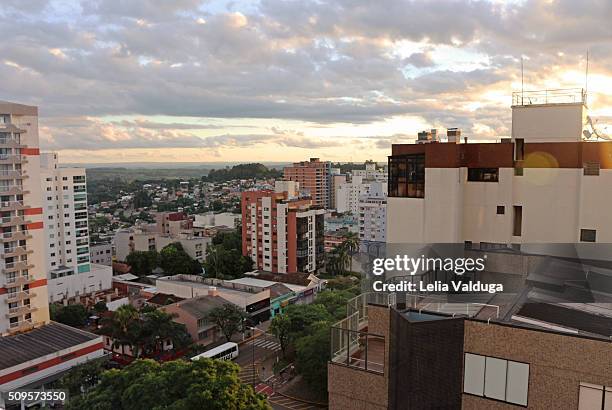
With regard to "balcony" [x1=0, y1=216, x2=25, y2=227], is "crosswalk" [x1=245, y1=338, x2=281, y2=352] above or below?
below

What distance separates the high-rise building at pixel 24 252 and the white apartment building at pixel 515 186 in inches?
847

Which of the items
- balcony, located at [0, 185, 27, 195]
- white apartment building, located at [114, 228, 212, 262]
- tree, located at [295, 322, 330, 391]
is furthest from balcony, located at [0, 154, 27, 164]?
white apartment building, located at [114, 228, 212, 262]

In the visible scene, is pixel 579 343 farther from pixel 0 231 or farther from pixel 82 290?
pixel 82 290

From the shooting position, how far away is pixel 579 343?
715 centimetres

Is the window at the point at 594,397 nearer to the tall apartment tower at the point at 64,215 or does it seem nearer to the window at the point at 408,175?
the window at the point at 408,175

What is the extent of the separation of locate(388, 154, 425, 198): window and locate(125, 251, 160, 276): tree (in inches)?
1722

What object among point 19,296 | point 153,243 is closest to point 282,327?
point 19,296

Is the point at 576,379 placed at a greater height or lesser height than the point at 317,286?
greater

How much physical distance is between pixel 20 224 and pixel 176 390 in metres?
18.8

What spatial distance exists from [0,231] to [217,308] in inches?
549

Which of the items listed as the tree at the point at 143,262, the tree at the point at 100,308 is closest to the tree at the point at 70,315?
the tree at the point at 100,308

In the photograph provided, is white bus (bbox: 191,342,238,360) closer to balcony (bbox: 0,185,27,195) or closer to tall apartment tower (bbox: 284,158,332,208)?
balcony (bbox: 0,185,27,195)

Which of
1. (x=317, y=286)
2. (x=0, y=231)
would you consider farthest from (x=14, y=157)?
(x=317, y=286)

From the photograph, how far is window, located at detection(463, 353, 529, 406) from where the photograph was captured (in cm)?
765
